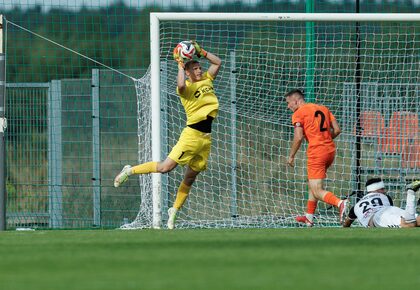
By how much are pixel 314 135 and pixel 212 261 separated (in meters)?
6.90

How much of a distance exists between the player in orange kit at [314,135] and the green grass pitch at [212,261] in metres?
3.66

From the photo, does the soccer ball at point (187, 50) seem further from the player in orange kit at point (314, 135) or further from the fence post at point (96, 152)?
the fence post at point (96, 152)

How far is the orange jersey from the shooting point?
13672 mm

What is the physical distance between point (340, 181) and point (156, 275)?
968 cm

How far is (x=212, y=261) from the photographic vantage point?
23.1ft

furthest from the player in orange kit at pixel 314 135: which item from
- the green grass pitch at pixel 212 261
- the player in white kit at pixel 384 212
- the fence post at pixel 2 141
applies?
the green grass pitch at pixel 212 261

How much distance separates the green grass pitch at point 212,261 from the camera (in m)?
5.83

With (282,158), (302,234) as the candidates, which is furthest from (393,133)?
(302,234)

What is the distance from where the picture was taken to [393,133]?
51.3 feet

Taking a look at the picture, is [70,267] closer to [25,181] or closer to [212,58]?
[212,58]

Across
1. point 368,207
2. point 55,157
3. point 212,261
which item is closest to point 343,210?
point 368,207

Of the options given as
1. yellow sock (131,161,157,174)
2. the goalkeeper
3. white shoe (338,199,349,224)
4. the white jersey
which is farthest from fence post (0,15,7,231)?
the white jersey

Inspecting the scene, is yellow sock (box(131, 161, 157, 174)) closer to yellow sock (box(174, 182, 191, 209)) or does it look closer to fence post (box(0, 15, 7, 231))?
yellow sock (box(174, 182, 191, 209))

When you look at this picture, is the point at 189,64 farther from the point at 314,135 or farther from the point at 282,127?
the point at 282,127
